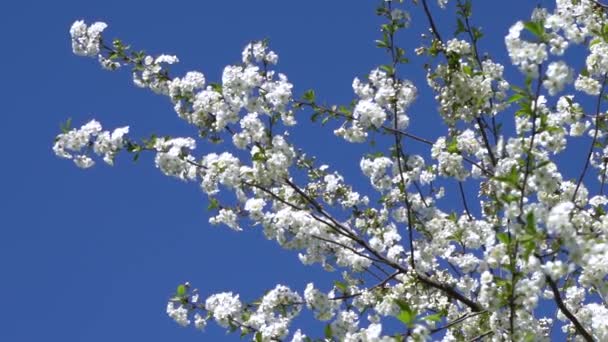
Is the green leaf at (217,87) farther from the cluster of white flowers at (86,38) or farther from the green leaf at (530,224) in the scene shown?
the green leaf at (530,224)

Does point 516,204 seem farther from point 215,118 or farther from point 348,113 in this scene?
point 215,118

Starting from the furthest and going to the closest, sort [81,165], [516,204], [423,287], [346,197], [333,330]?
[346,197] → [81,165] → [423,287] → [333,330] → [516,204]

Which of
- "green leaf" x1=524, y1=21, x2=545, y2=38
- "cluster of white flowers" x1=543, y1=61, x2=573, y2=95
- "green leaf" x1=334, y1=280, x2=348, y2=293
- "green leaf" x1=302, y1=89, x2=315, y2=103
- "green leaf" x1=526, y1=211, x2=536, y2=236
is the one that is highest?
"green leaf" x1=302, y1=89, x2=315, y2=103

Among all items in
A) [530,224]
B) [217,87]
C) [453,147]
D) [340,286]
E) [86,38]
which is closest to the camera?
[530,224]

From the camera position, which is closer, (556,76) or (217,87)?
(556,76)

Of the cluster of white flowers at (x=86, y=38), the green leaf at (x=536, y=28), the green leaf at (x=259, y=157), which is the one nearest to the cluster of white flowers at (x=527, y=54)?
the green leaf at (x=536, y=28)

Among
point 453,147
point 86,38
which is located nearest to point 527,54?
point 453,147

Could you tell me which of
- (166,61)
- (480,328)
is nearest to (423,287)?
(480,328)

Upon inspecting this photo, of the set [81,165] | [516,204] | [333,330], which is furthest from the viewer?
[81,165]

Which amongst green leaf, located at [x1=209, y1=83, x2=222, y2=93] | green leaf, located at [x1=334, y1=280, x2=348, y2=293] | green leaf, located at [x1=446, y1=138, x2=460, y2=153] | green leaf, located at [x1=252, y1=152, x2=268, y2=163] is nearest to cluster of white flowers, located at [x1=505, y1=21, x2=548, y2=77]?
green leaf, located at [x1=446, y1=138, x2=460, y2=153]

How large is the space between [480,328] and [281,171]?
1.95 meters

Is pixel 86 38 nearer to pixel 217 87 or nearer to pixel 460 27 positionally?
pixel 217 87

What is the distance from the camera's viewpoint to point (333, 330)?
6762 millimetres

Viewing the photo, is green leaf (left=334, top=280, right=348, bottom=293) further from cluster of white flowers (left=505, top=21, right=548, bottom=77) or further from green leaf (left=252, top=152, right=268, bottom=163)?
cluster of white flowers (left=505, top=21, right=548, bottom=77)
